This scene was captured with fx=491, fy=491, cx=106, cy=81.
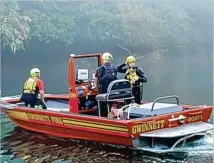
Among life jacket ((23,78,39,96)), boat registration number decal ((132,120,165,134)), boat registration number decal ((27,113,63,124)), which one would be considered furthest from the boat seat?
life jacket ((23,78,39,96))

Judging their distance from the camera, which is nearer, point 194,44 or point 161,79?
point 161,79

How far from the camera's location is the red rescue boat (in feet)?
31.8

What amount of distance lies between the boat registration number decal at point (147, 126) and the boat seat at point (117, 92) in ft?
4.20

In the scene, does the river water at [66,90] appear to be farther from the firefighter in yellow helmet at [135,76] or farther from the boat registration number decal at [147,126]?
the firefighter in yellow helmet at [135,76]

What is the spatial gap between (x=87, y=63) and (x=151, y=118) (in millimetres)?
6179

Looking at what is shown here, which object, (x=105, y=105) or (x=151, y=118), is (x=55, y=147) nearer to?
(x=105, y=105)

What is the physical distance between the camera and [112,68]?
441 inches

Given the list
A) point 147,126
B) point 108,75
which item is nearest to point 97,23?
point 108,75

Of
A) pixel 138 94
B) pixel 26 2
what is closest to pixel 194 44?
pixel 26 2

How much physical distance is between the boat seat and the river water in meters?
1.03

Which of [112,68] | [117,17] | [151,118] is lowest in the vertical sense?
[151,118]

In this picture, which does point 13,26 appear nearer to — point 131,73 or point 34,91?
point 34,91

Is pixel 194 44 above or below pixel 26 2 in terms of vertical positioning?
below

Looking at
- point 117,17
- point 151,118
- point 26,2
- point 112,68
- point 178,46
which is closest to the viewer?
point 151,118
